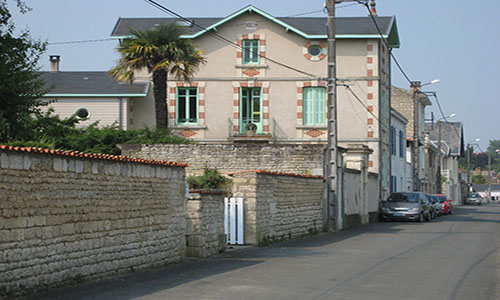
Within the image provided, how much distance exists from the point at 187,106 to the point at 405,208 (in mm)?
11873

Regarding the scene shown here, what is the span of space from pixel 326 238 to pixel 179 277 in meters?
11.3

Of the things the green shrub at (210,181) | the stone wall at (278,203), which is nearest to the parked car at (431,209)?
the stone wall at (278,203)

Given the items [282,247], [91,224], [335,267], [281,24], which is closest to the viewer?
[91,224]

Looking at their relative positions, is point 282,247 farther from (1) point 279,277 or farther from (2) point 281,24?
(2) point 281,24

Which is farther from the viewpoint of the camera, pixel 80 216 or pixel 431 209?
pixel 431 209

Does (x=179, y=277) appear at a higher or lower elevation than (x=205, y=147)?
lower

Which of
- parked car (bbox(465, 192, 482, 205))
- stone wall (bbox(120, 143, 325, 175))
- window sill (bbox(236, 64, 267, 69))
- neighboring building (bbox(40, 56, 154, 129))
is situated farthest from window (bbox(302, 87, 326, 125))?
parked car (bbox(465, 192, 482, 205))

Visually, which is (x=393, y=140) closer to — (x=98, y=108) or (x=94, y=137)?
(x=98, y=108)

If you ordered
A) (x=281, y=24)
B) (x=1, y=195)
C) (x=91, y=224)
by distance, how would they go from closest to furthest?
(x=1, y=195) < (x=91, y=224) < (x=281, y=24)

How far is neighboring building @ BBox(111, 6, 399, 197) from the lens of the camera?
37.3 m

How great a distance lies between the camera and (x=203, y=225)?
1628 cm

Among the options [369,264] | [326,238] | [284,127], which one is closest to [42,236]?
[369,264]

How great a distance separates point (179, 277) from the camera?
12523mm

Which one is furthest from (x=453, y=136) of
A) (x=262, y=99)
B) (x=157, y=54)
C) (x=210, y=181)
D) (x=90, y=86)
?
(x=210, y=181)
